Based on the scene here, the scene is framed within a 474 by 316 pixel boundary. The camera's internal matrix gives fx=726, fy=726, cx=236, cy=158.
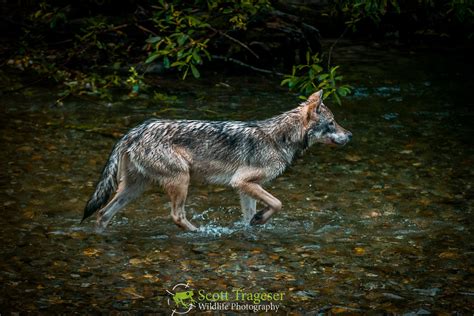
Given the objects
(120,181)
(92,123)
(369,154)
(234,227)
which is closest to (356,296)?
(234,227)

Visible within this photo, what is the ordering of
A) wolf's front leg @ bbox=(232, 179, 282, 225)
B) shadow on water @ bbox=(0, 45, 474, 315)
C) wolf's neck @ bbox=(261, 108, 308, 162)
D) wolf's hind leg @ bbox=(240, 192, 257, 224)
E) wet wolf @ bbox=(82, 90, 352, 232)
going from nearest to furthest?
shadow on water @ bbox=(0, 45, 474, 315) < wet wolf @ bbox=(82, 90, 352, 232) < wolf's front leg @ bbox=(232, 179, 282, 225) < wolf's hind leg @ bbox=(240, 192, 257, 224) < wolf's neck @ bbox=(261, 108, 308, 162)

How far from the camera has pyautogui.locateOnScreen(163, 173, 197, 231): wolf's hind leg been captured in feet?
Result: 27.7

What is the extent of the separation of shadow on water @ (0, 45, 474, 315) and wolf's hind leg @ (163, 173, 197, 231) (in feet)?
0.58

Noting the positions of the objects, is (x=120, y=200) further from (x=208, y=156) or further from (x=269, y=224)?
(x=269, y=224)

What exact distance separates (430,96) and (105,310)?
9923 mm

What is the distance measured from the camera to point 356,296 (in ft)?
22.1

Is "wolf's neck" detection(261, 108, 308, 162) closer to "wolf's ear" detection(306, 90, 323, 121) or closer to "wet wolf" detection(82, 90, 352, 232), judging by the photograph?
"wet wolf" detection(82, 90, 352, 232)

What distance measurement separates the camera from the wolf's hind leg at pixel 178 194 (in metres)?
8.43

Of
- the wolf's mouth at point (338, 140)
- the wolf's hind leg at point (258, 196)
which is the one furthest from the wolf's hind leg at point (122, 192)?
the wolf's mouth at point (338, 140)

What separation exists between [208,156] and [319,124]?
1.50 metres

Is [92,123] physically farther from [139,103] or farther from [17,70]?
[17,70]
